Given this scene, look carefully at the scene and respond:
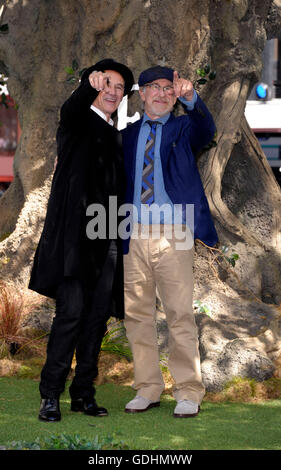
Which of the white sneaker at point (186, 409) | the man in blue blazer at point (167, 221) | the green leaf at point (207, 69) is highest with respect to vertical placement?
the green leaf at point (207, 69)

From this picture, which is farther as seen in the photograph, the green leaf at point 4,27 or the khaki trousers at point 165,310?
the green leaf at point 4,27

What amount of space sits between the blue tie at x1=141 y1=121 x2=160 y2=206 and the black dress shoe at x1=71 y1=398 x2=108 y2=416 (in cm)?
151

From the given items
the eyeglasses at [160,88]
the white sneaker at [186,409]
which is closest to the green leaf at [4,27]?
the eyeglasses at [160,88]

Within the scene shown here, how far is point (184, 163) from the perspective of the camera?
219 inches

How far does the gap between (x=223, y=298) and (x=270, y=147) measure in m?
16.9

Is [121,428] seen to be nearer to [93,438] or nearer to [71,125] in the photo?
[93,438]

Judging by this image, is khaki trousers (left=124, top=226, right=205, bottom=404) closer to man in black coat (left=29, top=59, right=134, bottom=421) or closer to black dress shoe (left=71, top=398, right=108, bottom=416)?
man in black coat (left=29, top=59, right=134, bottom=421)

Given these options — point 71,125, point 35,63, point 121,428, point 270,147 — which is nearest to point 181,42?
point 35,63

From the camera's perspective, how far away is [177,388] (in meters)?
5.70

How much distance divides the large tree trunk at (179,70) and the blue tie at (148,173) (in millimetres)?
2225

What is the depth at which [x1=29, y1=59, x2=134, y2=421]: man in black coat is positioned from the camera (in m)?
5.33

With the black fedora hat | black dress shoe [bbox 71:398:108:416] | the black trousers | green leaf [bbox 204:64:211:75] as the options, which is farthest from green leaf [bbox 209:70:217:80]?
black dress shoe [bbox 71:398:108:416]

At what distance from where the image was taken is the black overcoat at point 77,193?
5312 millimetres

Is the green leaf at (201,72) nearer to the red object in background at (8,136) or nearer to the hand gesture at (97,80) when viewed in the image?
the hand gesture at (97,80)
